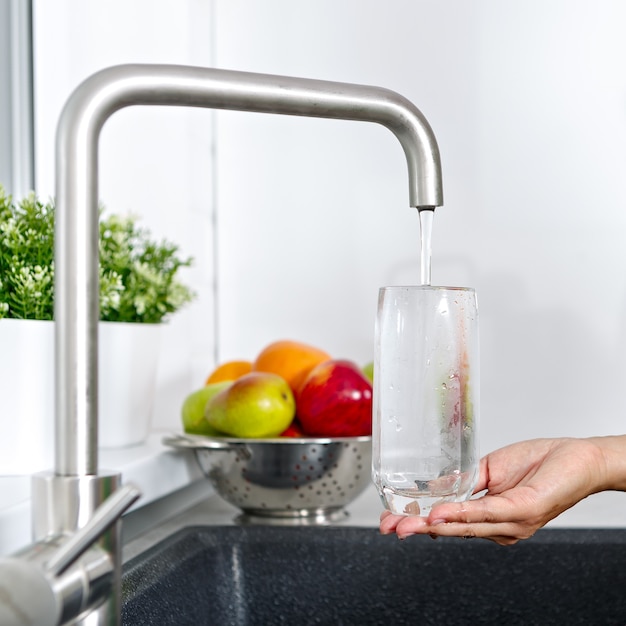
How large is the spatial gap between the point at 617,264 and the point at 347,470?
2.11 feet

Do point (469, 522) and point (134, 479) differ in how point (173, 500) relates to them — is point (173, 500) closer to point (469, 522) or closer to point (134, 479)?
point (134, 479)

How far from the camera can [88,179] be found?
460mm

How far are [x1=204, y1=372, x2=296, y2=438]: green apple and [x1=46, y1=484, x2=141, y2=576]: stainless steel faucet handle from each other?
23.5 inches

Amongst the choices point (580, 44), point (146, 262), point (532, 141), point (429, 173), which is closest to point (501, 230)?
point (532, 141)

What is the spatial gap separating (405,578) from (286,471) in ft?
0.57

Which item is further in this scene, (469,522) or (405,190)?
(405,190)

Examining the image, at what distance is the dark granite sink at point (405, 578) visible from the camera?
3.05 ft

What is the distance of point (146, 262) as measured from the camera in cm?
106

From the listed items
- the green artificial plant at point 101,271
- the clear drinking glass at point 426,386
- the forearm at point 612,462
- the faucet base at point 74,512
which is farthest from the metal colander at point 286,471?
the faucet base at point 74,512

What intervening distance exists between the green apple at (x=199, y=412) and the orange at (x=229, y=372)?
9 centimetres

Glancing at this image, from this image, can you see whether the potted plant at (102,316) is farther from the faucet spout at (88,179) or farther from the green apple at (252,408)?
the faucet spout at (88,179)

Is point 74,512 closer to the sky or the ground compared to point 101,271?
closer to the ground

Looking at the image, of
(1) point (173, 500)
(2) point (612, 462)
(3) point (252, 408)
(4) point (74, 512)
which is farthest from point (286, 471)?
(4) point (74, 512)

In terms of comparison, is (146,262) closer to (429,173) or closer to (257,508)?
(257,508)
